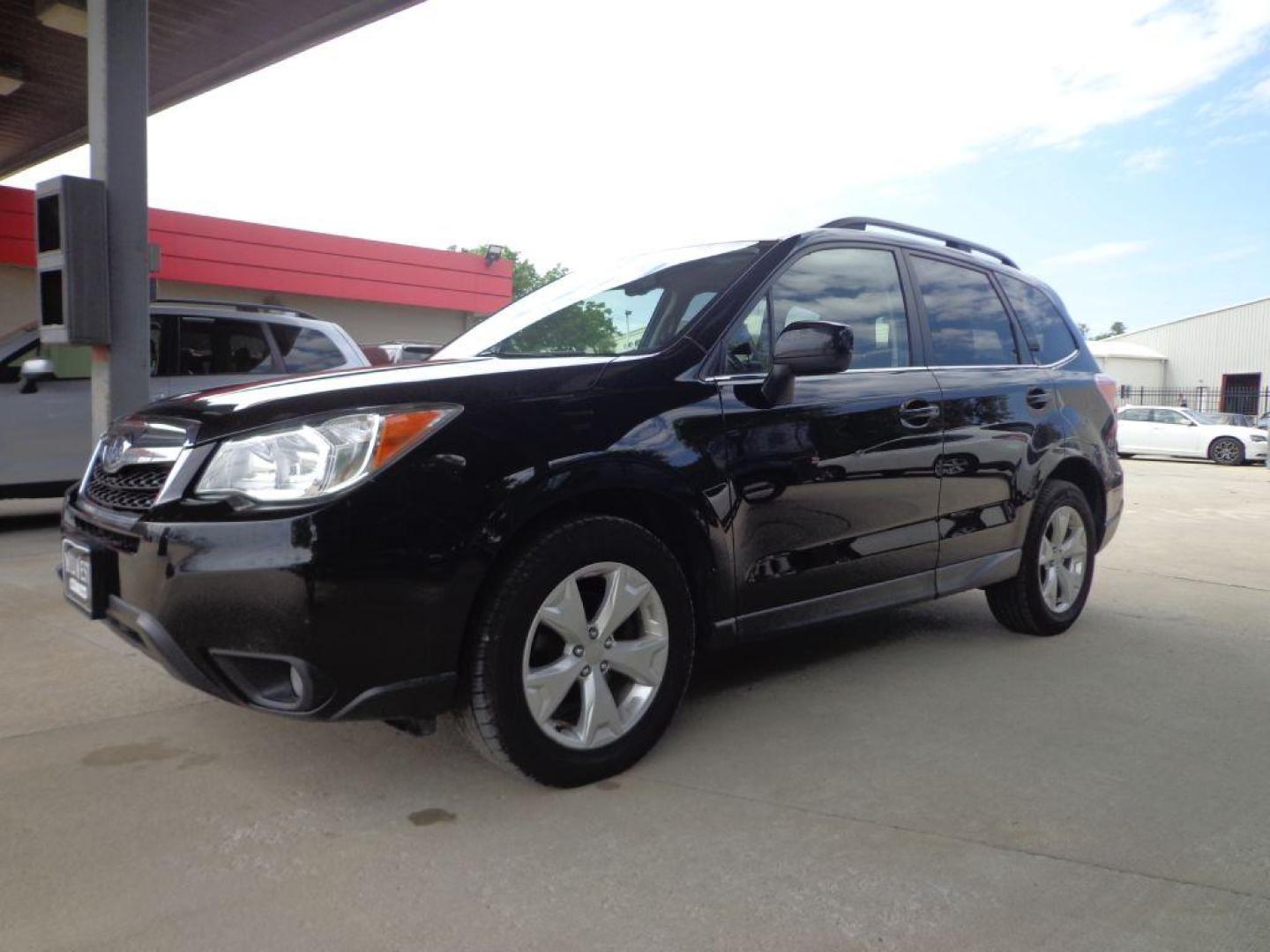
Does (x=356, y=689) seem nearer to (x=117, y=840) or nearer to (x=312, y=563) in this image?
(x=312, y=563)

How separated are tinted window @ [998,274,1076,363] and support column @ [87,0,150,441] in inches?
202

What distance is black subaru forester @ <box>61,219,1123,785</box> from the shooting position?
8.04 feet

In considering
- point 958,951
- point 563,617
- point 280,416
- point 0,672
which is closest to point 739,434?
point 563,617

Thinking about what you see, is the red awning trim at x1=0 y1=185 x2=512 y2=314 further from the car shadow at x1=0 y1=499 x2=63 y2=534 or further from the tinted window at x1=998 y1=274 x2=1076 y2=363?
the tinted window at x1=998 y1=274 x2=1076 y2=363

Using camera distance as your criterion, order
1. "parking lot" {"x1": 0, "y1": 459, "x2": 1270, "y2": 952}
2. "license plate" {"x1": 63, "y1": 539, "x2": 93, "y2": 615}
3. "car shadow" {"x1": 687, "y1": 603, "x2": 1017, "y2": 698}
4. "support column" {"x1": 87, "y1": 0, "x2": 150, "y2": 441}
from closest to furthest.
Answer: "parking lot" {"x1": 0, "y1": 459, "x2": 1270, "y2": 952}
"license plate" {"x1": 63, "y1": 539, "x2": 93, "y2": 615}
"car shadow" {"x1": 687, "y1": 603, "x2": 1017, "y2": 698}
"support column" {"x1": 87, "y1": 0, "x2": 150, "y2": 441}

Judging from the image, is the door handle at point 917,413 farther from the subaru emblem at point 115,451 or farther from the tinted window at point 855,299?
the subaru emblem at point 115,451

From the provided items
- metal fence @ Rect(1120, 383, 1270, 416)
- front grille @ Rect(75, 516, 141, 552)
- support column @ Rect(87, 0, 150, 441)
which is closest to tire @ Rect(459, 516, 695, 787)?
front grille @ Rect(75, 516, 141, 552)

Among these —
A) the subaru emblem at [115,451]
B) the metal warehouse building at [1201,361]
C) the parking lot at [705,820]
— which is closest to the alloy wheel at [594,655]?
the parking lot at [705,820]

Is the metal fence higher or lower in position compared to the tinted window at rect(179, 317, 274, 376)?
higher

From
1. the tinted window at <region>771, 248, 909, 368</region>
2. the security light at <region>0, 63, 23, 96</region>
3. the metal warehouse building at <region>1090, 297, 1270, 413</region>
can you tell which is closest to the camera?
the tinted window at <region>771, 248, 909, 368</region>

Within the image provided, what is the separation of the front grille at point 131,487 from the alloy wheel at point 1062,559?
3.60m

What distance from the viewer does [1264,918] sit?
87.4 inches

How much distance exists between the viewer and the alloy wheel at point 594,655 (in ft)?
8.90

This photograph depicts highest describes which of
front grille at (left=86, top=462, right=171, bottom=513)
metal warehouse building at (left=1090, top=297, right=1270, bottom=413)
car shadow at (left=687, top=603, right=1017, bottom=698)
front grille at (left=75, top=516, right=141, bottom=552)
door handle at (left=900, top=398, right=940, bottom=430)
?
metal warehouse building at (left=1090, top=297, right=1270, bottom=413)
